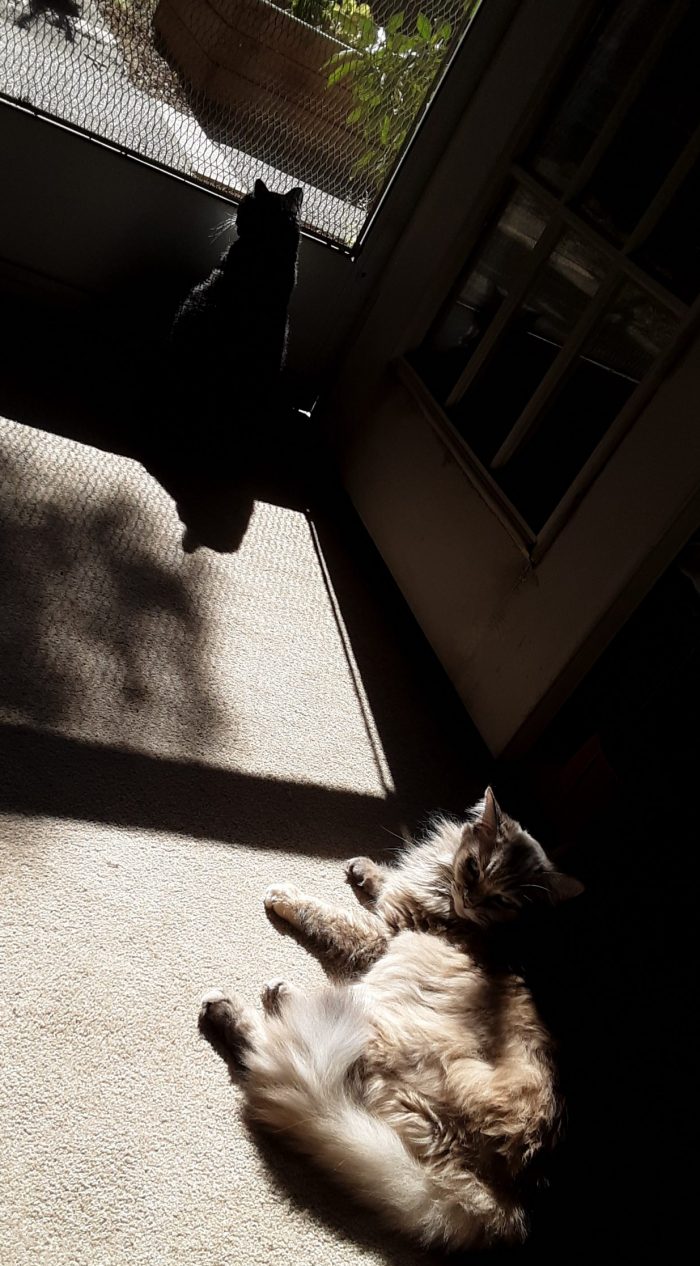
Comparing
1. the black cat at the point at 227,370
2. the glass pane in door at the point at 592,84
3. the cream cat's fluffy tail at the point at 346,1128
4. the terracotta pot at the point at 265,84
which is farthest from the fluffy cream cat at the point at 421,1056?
the terracotta pot at the point at 265,84

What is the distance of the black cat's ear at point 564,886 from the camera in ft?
5.21

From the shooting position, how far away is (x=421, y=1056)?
1.31 meters

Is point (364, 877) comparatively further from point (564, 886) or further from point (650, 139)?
point (650, 139)

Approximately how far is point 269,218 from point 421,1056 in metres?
2.22

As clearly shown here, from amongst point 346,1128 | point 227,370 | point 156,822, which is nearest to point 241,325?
point 227,370

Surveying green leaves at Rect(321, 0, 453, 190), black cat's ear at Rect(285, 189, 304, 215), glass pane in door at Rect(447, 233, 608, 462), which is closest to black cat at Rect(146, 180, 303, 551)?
black cat's ear at Rect(285, 189, 304, 215)

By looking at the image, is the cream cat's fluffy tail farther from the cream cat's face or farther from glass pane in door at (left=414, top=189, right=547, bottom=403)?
glass pane in door at (left=414, top=189, right=547, bottom=403)

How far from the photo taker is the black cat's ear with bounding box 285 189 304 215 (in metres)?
2.53

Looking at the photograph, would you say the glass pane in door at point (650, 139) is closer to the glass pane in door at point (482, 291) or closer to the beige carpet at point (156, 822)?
the glass pane in door at point (482, 291)

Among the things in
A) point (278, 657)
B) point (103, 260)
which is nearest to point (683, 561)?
point (278, 657)

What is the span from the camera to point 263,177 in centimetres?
271

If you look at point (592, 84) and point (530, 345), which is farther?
point (530, 345)

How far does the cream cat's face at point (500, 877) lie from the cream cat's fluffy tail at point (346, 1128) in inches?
13.6

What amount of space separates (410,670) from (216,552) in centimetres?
62
